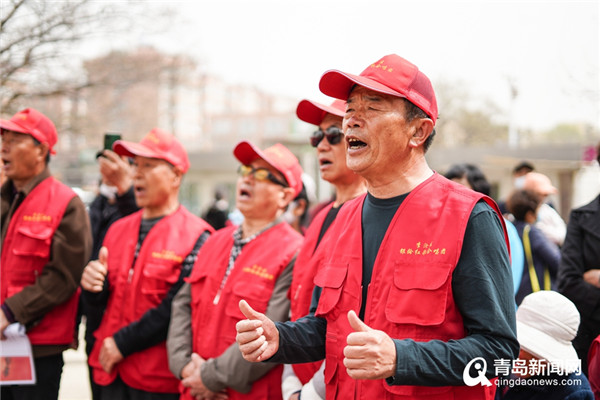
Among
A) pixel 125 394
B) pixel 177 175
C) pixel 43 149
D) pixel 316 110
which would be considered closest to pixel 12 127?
pixel 43 149

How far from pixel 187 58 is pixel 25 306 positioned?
10960 millimetres

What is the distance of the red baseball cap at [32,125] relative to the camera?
4.55 meters

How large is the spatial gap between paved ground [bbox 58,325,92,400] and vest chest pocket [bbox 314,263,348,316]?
4.85 metres

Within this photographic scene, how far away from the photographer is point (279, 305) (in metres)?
3.59

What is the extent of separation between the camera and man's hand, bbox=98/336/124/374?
13.1ft

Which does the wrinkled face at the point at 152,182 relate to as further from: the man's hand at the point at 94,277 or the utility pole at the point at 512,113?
the utility pole at the point at 512,113

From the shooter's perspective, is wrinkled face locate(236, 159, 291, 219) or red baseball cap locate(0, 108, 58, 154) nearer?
wrinkled face locate(236, 159, 291, 219)

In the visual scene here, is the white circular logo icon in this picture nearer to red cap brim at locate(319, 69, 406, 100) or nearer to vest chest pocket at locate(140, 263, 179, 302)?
red cap brim at locate(319, 69, 406, 100)

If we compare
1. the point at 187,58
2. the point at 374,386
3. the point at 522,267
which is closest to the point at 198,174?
the point at 187,58

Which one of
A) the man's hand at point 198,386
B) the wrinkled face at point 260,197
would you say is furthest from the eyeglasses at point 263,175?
the man's hand at point 198,386

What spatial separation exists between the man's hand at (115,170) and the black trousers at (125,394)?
1.82m

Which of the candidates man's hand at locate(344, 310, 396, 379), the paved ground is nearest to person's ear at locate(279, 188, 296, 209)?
man's hand at locate(344, 310, 396, 379)

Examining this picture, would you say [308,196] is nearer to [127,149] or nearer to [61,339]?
[127,149]

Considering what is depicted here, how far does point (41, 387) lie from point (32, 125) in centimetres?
198
